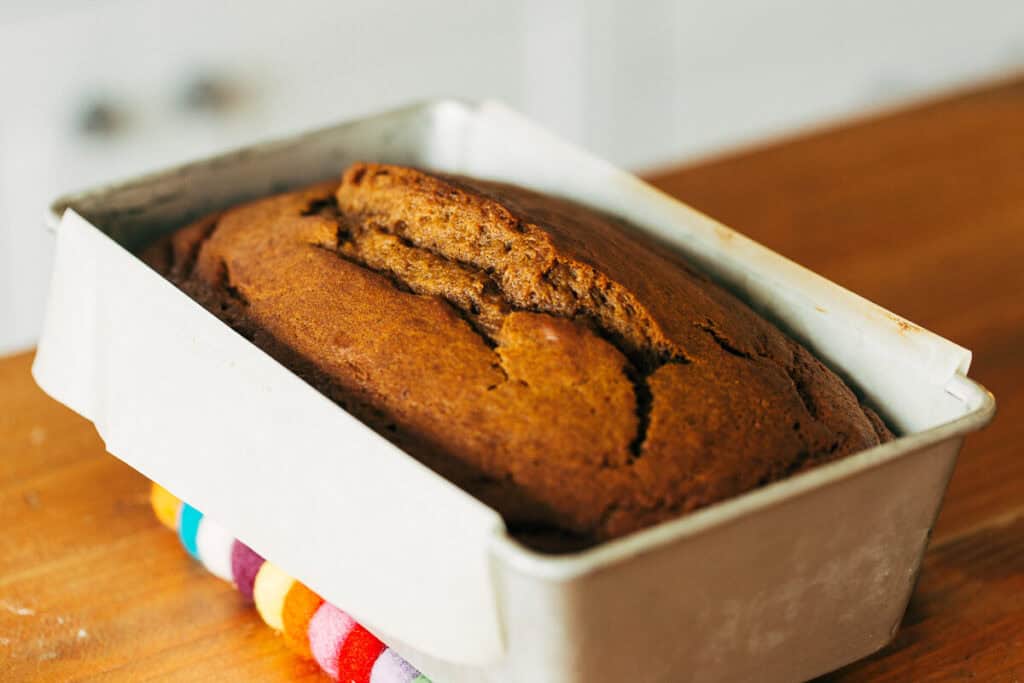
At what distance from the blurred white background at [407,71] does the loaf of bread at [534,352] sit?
945mm

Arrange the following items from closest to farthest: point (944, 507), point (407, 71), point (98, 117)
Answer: point (944, 507), point (98, 117), point (407, 71)

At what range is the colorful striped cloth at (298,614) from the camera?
0.81 m

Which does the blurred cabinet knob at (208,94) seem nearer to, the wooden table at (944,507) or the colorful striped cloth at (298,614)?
the wooden table at (944,507)

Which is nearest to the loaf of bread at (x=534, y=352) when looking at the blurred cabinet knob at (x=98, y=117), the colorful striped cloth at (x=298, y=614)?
the colorful striped cloth at (x=298, y=614)

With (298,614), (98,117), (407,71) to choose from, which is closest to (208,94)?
(98,117)

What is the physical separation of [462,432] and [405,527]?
0.31 feet

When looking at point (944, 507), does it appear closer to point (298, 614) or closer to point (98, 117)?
point (298, 614)

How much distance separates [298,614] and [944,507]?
51 cm

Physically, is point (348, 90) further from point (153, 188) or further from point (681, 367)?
point (681, 367)

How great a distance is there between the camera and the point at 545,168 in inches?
43.6

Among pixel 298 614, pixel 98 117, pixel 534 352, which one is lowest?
pixel 98 117

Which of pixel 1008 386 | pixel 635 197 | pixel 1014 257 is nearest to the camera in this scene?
pixel 635 197

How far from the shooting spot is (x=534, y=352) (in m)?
0.77

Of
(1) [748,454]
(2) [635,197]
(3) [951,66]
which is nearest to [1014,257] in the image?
(2) [635,197]
